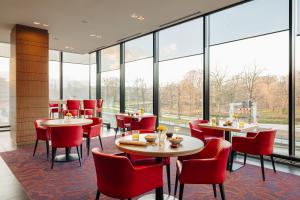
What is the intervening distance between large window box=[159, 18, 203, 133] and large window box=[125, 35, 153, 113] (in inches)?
21.5

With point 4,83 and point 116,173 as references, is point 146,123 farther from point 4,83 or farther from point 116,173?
point 4,83

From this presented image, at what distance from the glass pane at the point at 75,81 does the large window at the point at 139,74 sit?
3192 millimetres

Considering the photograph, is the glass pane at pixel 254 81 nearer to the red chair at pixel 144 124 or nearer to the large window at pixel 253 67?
the large window at pixel 253 67

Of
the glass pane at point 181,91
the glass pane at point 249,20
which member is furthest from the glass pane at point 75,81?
the glass pane at point 249,20

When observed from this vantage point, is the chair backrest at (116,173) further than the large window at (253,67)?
No

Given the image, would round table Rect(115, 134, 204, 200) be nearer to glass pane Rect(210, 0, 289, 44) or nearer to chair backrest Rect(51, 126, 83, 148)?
chair backrest Rect(51, 126, 83, 148)

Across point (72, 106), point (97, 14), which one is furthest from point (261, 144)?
point (72, 106)

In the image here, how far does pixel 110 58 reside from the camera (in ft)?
31.6

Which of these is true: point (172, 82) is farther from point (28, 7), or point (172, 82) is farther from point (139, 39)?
point (28, 7)

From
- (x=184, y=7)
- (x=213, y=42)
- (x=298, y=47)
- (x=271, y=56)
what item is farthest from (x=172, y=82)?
(x=298, y=47)

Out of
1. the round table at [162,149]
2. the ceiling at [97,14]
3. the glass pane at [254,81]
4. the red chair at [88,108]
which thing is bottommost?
the round table at [162,149]

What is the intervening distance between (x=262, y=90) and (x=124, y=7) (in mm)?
3763

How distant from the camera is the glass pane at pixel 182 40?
5965 millimetres

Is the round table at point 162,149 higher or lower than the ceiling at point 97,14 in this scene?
lower
